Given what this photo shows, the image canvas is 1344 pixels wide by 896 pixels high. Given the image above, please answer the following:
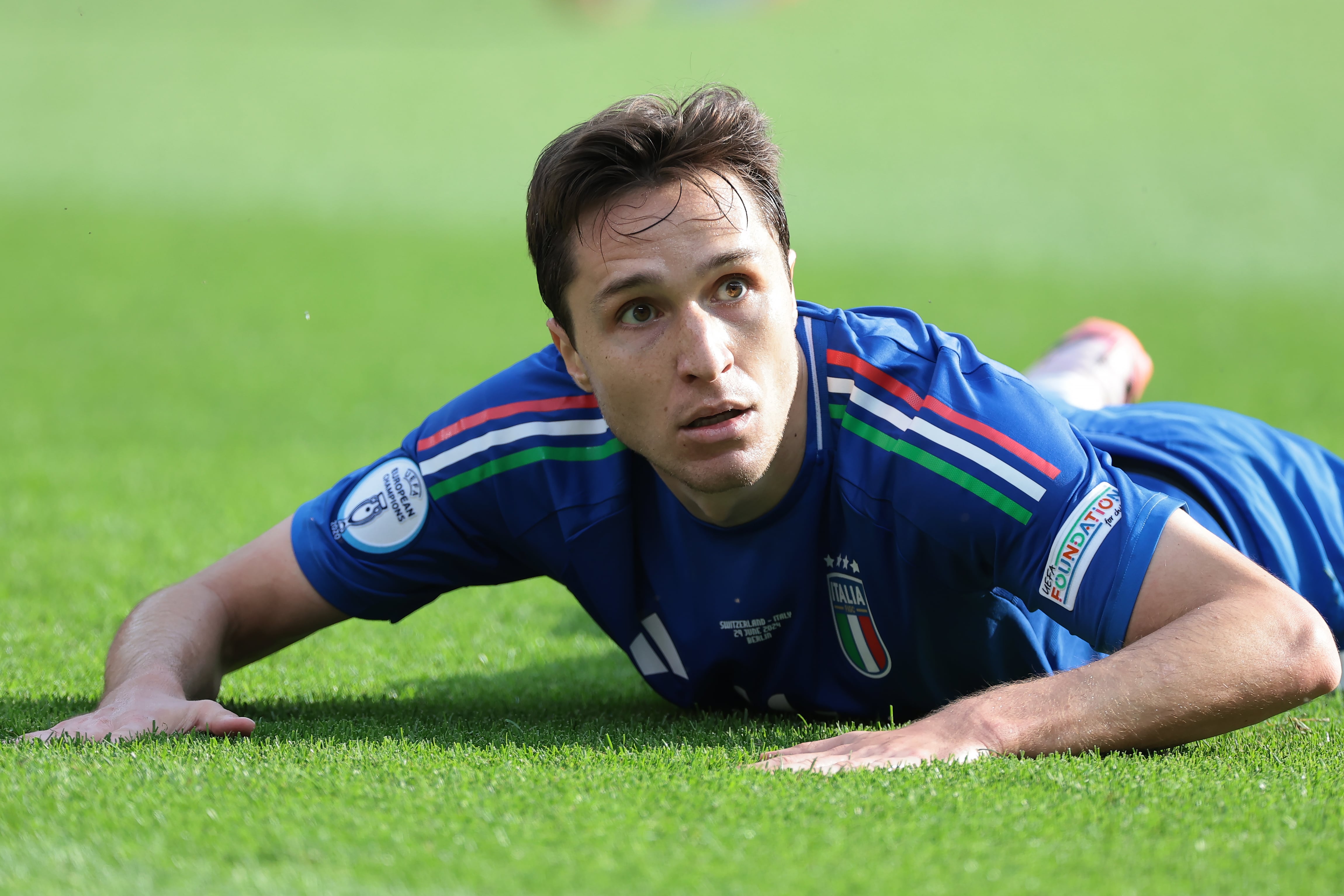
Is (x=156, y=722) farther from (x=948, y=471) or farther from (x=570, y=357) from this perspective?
(x=948, y=471)

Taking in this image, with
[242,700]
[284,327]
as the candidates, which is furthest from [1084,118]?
[242,700]

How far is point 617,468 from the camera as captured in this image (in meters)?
2.94

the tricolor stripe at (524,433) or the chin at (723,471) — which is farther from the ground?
the tricolor stripe at (524,433)

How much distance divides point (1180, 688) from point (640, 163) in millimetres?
1458

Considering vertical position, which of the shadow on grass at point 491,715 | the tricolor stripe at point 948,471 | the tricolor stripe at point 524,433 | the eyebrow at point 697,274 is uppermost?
the eyebrow at point 697,274

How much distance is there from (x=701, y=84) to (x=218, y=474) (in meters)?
4.99

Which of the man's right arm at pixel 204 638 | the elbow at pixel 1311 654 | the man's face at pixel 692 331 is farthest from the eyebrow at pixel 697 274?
the elbow at pixel 1311 654

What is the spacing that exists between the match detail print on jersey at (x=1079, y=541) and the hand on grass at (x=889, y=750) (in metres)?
0.31

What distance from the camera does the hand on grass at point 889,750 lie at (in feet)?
7.75

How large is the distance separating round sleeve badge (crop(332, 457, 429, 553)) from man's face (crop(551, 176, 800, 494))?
637mm

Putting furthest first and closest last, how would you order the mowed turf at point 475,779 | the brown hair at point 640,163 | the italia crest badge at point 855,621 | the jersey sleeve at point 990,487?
the italia crest badge at point 855,621 → the brown hair at point 640,163 → the jersey sleeve at point 990,487 → the mowed turf at point 475,779

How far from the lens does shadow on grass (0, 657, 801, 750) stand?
2.75 m

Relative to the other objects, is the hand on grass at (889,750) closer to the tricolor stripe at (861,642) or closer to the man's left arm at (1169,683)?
the man's left arm at (1169,683)

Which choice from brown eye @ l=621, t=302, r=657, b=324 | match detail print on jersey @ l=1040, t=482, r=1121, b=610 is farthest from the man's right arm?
match detail print on jersey @ l=1040, t=482, r=1121, b=610
